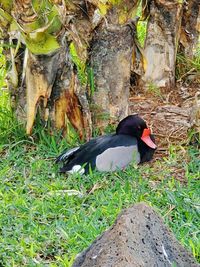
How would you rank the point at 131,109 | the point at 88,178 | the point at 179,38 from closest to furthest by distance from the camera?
the point at 88,178 → the point at 131,109 → the point at 179,38

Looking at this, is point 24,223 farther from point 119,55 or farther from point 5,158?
point 119,55

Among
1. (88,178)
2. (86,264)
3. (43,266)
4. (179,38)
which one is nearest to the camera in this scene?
(86,264)

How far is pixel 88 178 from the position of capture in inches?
192

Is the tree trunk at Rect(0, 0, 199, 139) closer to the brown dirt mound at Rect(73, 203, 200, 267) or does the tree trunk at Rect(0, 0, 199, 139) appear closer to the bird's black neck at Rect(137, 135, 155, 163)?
the bird's black neck at Rect(137, 135, 155, 163)

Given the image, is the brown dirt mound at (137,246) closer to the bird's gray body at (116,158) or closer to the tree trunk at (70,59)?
the bird's gray body at (116,158)

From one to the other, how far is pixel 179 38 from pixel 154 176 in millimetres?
1826

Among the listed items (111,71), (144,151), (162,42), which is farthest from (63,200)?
(162,42)

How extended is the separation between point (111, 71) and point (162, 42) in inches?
34.5

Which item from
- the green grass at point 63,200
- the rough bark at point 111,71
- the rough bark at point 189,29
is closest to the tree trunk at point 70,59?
the rough bark at point 111,71

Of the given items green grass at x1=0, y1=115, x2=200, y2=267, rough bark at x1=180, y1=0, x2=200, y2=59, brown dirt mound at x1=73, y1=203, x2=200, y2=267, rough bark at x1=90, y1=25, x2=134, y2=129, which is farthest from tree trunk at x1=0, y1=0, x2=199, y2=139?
brown dirt mound at x1=73, y1=203, x2=200, y2=267

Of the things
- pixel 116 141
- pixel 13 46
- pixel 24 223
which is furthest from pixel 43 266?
pixel 13 46

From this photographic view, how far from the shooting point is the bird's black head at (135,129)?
518cm

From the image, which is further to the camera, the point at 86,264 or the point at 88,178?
the point at 88,178

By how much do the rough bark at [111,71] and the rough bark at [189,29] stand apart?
42.9 inches
